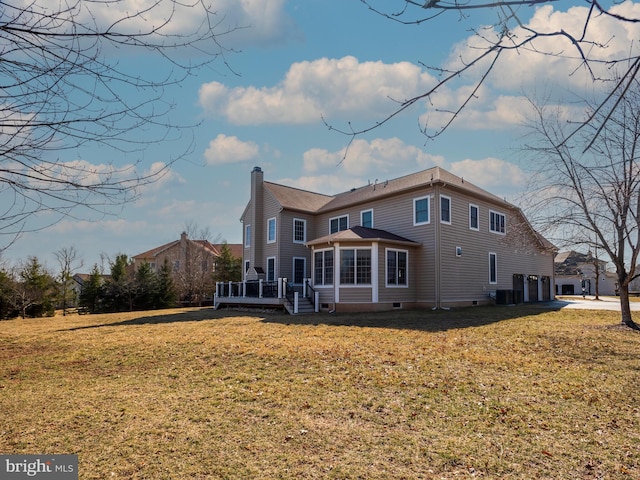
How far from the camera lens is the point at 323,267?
18953mm

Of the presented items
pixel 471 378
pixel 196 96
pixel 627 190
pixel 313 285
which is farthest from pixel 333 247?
pixel 196 96

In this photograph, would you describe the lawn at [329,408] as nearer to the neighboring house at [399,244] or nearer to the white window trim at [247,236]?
the neighboring house at [399,244]

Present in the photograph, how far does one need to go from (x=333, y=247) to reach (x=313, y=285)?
7.42 ft

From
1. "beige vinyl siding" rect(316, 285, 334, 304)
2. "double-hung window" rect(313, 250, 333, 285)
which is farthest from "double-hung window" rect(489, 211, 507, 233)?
"beige vinyl siding" rect(316, 285, 334, 304)

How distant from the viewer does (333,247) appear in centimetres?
1839

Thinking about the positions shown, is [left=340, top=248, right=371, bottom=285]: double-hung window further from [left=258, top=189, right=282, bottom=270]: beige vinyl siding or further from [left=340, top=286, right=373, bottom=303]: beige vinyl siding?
[left=258, top=189, right=282, bottom=270]: beige vinyl siding

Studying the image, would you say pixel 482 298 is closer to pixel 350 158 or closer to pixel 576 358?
pixel 576 358

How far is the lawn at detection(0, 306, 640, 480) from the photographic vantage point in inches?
143

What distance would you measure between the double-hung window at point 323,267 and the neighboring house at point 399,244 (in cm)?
5

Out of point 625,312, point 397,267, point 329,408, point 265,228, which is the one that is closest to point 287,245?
point 265,228

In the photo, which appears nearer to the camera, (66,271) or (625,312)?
(625,312)

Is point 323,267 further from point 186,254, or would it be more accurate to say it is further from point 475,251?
point 186,254

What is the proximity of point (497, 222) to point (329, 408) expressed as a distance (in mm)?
20393

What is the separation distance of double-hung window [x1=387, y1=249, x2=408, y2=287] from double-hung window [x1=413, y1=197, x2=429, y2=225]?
1635 millimetres
